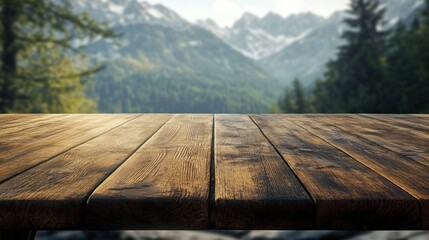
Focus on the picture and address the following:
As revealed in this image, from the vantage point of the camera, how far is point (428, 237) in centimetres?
264

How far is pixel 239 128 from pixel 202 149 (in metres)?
0.85

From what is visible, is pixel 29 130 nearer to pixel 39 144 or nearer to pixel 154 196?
pixel 39 144

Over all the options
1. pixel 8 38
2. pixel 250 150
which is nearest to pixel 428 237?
pixel 250 150

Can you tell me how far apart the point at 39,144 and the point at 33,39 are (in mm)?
13406

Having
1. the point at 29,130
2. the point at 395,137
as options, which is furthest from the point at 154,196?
the point at 29,130

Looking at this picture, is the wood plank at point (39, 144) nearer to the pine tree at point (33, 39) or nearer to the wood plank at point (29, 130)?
the wood plank at point (29, 130)

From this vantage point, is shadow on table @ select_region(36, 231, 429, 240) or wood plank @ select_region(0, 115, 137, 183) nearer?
wood plank @ select_region(0, 115, 137, 183)

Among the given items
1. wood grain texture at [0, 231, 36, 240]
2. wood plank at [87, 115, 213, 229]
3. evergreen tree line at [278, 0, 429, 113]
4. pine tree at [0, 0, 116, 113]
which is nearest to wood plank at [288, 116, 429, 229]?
wood plank at [87, 115, 213, 229]

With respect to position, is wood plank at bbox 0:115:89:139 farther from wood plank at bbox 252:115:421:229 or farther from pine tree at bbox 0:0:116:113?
pine tree at bbox 0:0:116:113

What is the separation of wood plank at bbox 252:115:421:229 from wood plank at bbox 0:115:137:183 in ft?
2.89

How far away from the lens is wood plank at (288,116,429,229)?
1039mm

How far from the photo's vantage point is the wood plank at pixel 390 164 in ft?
3.41

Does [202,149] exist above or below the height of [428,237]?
above

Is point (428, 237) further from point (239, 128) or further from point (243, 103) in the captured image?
point (243, 103)
